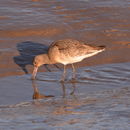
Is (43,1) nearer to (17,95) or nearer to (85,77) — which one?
(85,77)

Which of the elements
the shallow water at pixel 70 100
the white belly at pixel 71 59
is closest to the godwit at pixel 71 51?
the white belly at pixel 71 59

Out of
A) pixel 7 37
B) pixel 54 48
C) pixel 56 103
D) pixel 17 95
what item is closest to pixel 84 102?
pixel 56 103

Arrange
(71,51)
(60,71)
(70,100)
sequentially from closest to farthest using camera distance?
1. (70,100)
2. (71,51)
3. (60,71)

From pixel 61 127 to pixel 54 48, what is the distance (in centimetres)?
344

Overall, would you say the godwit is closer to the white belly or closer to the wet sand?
the white belly

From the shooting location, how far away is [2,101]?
884 centimetres

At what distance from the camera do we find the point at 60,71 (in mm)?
10961

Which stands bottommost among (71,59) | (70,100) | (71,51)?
(70,100)

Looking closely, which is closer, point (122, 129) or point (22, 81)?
point (122, 129)

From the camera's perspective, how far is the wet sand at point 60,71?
313 inches

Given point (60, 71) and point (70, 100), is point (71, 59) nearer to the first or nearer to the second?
point (60, 71)

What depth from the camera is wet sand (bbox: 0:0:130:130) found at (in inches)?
313

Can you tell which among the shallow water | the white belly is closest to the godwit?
the white belly

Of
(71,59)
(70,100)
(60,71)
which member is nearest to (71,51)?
(71,59)
